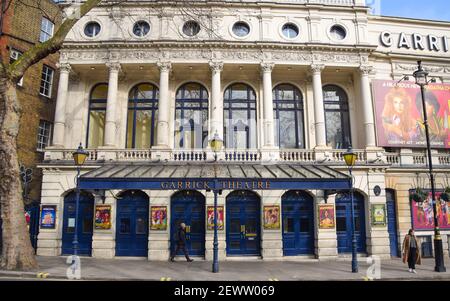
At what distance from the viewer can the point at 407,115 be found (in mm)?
20094

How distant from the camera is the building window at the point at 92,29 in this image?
20256 millimetres

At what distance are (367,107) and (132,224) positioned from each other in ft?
51.1

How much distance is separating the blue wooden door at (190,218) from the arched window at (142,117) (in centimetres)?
493

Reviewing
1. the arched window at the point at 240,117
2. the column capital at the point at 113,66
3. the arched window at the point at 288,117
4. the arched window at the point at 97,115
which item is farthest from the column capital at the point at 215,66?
the arched window at the point at 97,115

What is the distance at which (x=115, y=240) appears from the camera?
1708 cm

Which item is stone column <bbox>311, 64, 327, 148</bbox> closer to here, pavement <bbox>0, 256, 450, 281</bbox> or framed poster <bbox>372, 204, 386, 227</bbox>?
framed poster <bbox>372, 204, 386, 227</bbox>

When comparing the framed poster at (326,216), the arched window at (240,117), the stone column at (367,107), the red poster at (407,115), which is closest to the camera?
the framed poster at (326,216)

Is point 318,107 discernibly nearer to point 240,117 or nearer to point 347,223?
point 240,117

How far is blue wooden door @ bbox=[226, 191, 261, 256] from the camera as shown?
17078 mm

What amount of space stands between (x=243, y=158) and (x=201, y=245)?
5.35 m

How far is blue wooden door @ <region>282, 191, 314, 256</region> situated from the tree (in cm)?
1201

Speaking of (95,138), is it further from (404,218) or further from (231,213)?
(404,218)

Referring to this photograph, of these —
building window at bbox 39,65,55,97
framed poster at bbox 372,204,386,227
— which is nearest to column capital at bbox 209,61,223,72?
building window at bbox 39,65,55,97

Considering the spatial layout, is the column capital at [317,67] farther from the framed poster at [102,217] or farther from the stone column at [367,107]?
the framed poster at [102,217]
